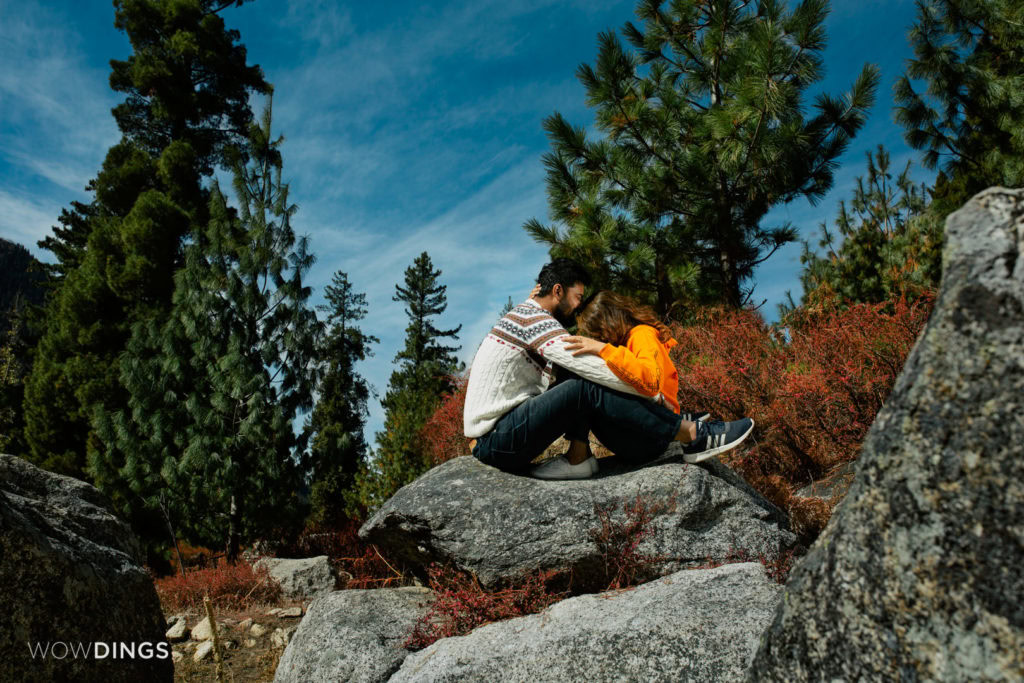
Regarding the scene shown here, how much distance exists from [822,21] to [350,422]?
30.2 ft

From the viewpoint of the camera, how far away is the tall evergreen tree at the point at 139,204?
391 inches

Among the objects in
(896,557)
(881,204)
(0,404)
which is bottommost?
(896,557)

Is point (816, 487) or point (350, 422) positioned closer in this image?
point (816, 487)

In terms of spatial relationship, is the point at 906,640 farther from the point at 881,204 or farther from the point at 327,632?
the point at 881,204

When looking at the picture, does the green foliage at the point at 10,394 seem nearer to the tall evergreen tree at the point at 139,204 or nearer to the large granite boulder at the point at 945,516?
the tall evergreen tree at the point at 139,204

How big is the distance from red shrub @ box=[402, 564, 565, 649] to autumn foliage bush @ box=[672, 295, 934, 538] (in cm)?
199

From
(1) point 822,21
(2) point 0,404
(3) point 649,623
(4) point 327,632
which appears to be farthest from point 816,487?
(2) point 0,404

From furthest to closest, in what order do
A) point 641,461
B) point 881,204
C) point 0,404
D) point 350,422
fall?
point 881,204
point 0,404
point 350,422
point 641,461

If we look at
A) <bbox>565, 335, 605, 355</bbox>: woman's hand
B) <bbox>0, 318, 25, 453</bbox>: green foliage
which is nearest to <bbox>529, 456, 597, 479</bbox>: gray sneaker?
<bbox>565, 335, 605, 355</bbox>: woman's hand

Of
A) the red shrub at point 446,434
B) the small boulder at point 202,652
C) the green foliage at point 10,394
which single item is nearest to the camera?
the small boulder at point 202,652

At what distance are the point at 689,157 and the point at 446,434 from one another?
5563 millimetres

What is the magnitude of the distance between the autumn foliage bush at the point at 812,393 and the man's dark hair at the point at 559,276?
214 centimetres

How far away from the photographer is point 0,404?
38.4 feet

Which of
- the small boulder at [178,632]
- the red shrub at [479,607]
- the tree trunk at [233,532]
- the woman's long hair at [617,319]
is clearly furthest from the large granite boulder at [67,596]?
the tree trunk at [233,532]
